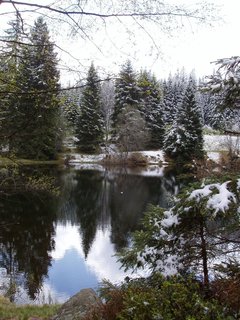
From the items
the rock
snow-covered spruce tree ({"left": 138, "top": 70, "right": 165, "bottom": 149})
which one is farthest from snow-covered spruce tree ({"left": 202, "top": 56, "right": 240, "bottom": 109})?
snow-covered spruce tree ({"left": 138, "top": 70, "right": 165, "bottom": 149})

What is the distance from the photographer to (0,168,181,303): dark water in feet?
32.0

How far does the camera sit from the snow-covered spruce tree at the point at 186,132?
134 feet

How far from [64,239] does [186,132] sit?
29.4 metres

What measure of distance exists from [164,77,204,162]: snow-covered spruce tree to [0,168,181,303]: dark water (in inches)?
685

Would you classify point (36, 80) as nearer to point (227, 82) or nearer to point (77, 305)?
point (227, 82)

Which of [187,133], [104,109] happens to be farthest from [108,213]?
[104,109]

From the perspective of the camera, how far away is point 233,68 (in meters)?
3.54

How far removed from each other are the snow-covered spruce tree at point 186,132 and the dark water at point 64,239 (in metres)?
17.4

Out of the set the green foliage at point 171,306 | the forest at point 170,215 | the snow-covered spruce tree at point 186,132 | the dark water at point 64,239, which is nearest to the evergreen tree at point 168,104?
the snow-covered spruce tree at point 186,132

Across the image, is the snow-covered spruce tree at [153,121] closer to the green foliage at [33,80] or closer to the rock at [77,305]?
the rock at [77,305]

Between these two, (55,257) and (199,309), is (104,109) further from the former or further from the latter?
(199,309)

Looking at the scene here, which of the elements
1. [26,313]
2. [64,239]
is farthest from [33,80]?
[64,239]

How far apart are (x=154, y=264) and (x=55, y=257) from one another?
8855 millimetres

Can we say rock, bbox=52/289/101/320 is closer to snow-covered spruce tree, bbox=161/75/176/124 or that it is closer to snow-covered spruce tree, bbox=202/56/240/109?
snow-covered spruce tree, bbox=202/56/240/109
